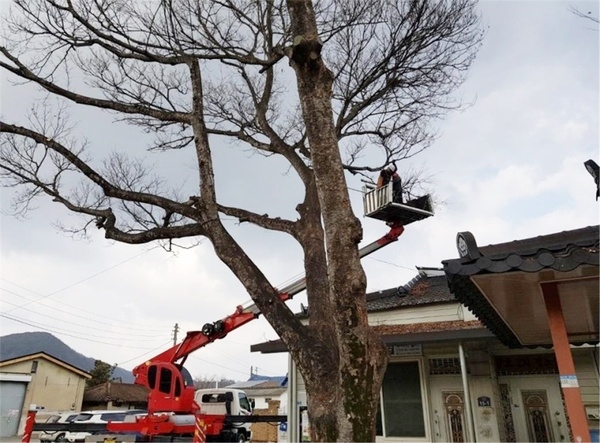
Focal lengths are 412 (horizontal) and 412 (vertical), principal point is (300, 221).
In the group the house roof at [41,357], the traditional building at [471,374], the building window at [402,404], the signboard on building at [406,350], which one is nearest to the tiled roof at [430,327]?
the traditional building at [471,374]

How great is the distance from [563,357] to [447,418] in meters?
6.18

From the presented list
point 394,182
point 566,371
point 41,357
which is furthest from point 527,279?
point 41,357

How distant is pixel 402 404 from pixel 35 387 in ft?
71.6

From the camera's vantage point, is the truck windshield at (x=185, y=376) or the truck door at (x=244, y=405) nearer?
the truck windshield at (x=185, y=376)

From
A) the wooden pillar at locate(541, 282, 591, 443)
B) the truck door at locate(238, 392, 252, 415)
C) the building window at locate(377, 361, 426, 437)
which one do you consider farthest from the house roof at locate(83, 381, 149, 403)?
the wooden pillar at locate(541, 282, 591, 443)

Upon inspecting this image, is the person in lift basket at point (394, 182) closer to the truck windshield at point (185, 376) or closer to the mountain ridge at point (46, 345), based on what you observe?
the truck windshield at point (185, 376)

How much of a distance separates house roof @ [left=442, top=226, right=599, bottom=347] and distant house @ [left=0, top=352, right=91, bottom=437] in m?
23.9

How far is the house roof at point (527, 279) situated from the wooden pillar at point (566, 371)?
5.5 inches

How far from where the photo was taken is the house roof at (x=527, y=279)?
9.62 feet

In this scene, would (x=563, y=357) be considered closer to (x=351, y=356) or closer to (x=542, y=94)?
(x=351, y=356)

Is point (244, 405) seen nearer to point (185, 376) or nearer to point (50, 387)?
point (185, 376)

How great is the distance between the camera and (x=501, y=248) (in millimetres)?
4234

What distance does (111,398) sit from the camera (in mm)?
25625

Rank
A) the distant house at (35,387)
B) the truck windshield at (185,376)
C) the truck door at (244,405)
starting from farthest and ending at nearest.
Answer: the distant house at (35,387), the truck door at (244,405), the truck windshield at (185,376)
